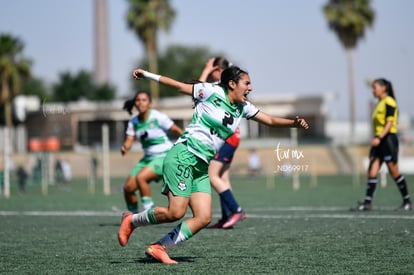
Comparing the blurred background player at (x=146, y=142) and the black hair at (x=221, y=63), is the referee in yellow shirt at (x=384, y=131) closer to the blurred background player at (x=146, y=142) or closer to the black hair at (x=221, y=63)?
the black hair at (x=221, y=63)

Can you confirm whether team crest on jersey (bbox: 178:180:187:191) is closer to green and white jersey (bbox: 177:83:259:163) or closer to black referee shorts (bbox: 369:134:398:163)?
green and white jersey (bbox: 177:83:259:163)

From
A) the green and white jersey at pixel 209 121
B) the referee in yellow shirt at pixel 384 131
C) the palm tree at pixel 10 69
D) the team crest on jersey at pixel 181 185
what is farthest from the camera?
the palm tree at pixel 10 69

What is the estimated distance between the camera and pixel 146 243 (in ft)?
32.1

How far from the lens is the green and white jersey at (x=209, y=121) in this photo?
25.7ft

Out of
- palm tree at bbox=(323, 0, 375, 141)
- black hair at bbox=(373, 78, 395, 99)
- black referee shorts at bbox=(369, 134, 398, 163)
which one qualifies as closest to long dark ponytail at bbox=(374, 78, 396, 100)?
black hair at bbox=(373, 78, 395, 99)

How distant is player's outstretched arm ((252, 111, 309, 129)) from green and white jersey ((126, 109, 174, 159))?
4488 millimetres

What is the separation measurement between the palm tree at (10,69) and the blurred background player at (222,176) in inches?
1914

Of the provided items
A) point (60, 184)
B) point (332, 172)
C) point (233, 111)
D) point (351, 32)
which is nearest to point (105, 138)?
point (60, 184)

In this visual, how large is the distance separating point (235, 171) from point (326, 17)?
1943 cm

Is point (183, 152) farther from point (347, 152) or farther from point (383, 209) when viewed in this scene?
point (347, 152)

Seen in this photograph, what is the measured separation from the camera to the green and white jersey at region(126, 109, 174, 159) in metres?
12.6

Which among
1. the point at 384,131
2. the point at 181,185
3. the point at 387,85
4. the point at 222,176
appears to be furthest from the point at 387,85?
the point at 181,185

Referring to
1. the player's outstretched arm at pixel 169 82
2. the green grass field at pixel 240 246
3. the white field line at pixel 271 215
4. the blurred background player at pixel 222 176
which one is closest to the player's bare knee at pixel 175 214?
the green grass field at pixel 240 246

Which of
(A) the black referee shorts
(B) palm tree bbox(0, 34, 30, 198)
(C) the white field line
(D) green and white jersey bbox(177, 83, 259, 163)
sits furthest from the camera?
(B) palm tree bbox(0, 34, 30, 198)
